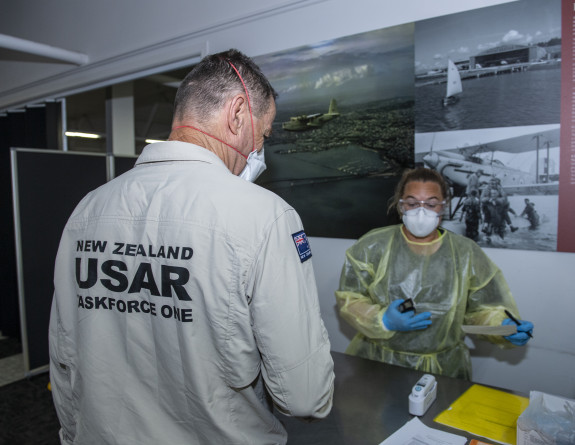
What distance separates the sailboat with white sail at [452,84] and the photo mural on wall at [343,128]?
0.58 feet

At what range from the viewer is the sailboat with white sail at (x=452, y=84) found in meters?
1.83

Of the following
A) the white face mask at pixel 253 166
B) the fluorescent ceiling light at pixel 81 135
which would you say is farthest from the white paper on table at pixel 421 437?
the fluorescent ceiling light at pixel 81 135

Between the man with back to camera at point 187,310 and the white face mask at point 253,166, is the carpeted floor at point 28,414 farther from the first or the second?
the white face mask at point 253,166

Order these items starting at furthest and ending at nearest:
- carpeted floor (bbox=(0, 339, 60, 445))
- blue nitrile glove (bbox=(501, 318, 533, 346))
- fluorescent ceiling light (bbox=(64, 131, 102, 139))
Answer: fluorescent ceiling light (bbox=(64, 131, 102, 139)) → carpeted floor (bbox=(0, 339, 60, 445)) → blue nitrile glove (bbox=(501, 318, 533, 346))

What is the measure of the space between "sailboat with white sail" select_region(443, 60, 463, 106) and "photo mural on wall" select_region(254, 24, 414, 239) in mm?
176

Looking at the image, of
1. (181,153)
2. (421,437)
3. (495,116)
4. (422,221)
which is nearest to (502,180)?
(495,116)

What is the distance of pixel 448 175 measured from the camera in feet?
6.15

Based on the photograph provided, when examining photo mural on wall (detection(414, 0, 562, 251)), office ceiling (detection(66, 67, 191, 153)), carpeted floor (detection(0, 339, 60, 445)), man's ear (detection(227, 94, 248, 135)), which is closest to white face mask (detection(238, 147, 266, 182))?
man's ear (detection(227, 94, 248, 135))

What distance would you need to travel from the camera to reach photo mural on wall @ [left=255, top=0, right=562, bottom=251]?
1678 millimetres

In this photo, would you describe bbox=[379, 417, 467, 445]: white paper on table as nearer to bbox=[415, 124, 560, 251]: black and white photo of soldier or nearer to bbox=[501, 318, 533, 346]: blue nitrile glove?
bbox=[501, 318, 533, 346]: blue nitrile glove

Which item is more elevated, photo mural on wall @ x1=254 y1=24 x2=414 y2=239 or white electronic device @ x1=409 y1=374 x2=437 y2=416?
photo mural on wall @ x1=254 y1=24 x2=414 y2=239

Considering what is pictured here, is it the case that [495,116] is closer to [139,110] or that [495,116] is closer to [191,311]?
[191,311]

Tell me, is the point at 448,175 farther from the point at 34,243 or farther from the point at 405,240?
the point at 34,243

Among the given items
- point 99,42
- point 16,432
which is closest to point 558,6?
point 99,42
